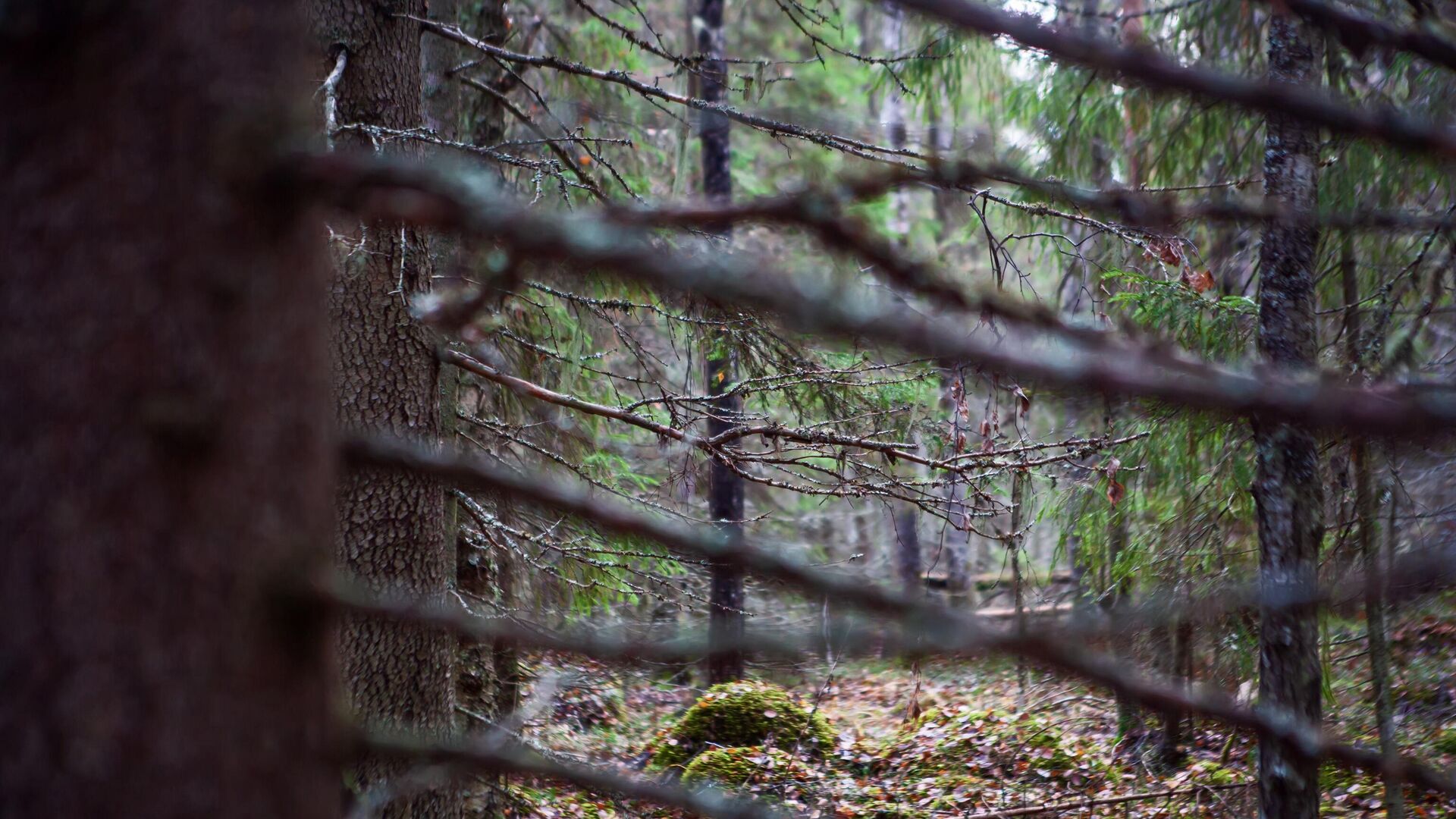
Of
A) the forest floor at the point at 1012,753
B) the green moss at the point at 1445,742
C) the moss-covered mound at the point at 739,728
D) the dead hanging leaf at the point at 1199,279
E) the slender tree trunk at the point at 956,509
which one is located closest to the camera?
the slender tree trunk at the point at 956,509

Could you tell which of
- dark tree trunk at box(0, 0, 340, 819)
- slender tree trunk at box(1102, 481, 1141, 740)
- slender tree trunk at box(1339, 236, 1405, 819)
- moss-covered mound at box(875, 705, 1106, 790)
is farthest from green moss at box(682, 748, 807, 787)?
dark tree trunk at box(0, 0, 340, 819)

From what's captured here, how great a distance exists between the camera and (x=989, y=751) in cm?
885

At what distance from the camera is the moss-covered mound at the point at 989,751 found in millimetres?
8203

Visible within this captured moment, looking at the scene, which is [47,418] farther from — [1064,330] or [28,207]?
[1064,330]

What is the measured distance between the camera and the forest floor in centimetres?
676

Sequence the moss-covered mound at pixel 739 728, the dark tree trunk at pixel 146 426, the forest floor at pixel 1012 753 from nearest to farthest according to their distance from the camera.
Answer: the dark tree trunk at pixel 146 426, the forest floor at pixel 1012 753, the moss-covered mound at pixel 739 728

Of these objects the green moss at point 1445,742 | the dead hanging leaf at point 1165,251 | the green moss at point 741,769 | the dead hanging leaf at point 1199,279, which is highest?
the dead hanging leaf at point 1165,251

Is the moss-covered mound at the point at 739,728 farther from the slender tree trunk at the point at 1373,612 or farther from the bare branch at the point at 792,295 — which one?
the bare branch at the point at 792,295

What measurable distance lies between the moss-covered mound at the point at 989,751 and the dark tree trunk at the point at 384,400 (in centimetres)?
567

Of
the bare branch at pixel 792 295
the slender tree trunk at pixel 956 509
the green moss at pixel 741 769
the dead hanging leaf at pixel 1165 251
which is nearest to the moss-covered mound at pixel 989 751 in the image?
the green moss at pixel 741 769

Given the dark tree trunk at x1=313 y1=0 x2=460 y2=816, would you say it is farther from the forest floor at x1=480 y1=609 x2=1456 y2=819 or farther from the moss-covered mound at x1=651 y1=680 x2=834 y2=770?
the moss-covered mound at x1=651 y1=680 x2=834 y2=770

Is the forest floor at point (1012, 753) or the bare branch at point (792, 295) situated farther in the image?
the forest floor at point (1012, 753)

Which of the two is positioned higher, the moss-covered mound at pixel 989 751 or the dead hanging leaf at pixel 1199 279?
the dead hanging leaf at pixel 1199 279

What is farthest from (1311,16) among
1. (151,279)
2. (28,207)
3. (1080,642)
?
(28,207)
